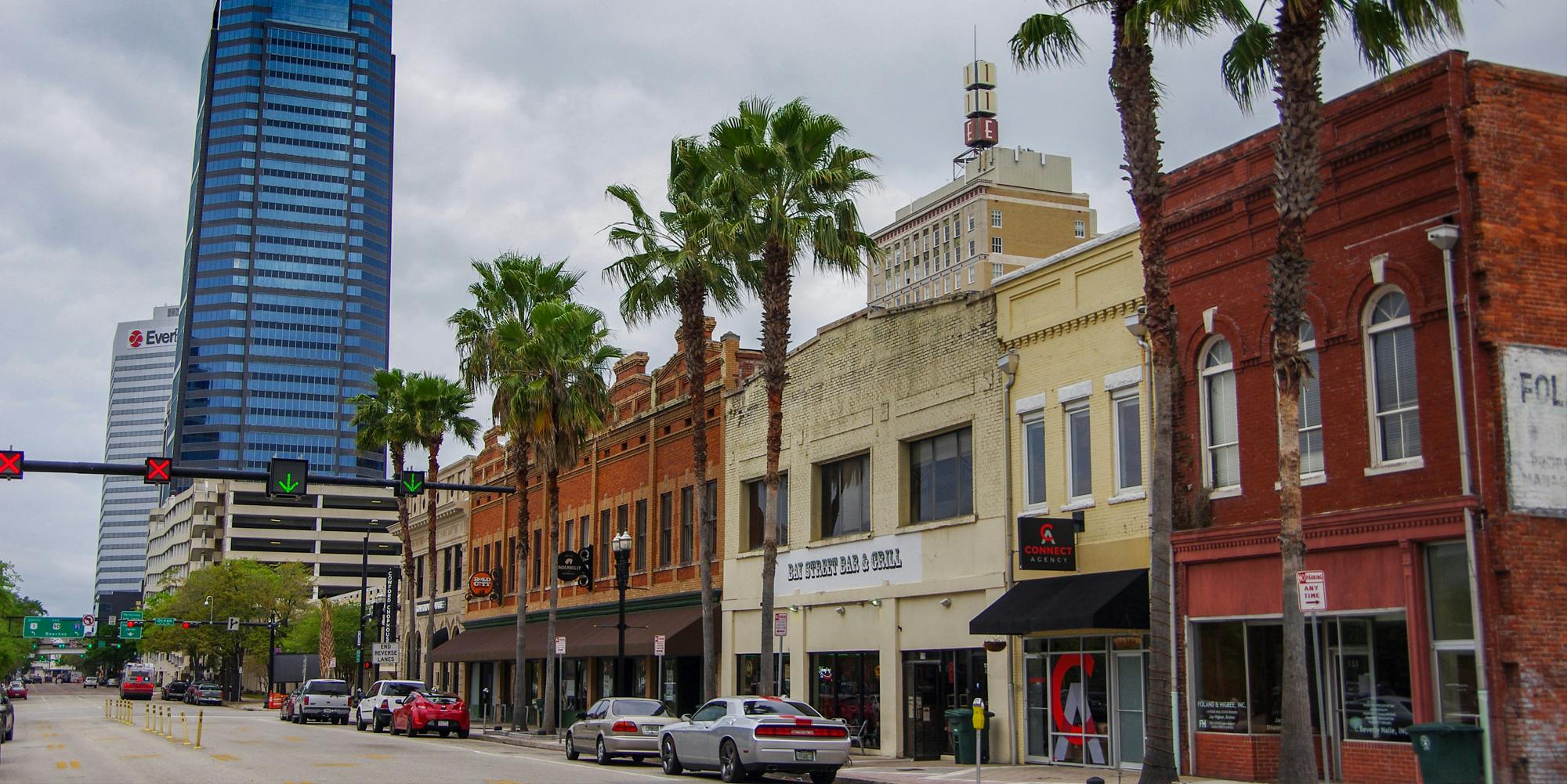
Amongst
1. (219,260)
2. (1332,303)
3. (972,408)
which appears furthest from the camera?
(219,260)

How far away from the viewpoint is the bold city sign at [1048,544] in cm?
2475

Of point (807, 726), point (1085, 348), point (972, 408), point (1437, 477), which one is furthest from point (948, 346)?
point (1437, 477)

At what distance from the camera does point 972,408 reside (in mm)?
28531

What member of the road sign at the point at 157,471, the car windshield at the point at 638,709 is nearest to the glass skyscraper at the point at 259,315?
the road sign at the point at 157,471

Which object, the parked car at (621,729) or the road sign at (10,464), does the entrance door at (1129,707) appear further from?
the road sign at (10,464)

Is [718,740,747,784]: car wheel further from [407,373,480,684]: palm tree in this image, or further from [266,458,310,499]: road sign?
[407,373,480,684]: palm tree

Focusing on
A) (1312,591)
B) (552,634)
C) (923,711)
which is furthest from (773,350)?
(552,634)

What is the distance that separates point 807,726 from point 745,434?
15277mm

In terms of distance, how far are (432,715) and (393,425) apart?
1523 cm

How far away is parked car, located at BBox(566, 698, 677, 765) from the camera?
2858cm

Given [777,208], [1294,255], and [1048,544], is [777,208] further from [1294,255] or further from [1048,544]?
[1294,255]

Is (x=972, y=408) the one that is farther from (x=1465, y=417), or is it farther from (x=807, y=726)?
(x=1465, y=417)

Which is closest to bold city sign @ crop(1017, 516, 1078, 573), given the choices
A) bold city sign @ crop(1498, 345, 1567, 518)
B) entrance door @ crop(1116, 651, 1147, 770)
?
entrance door @ crop(1116, 651, 1147, 770)

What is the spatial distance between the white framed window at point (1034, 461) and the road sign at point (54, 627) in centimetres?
9796
